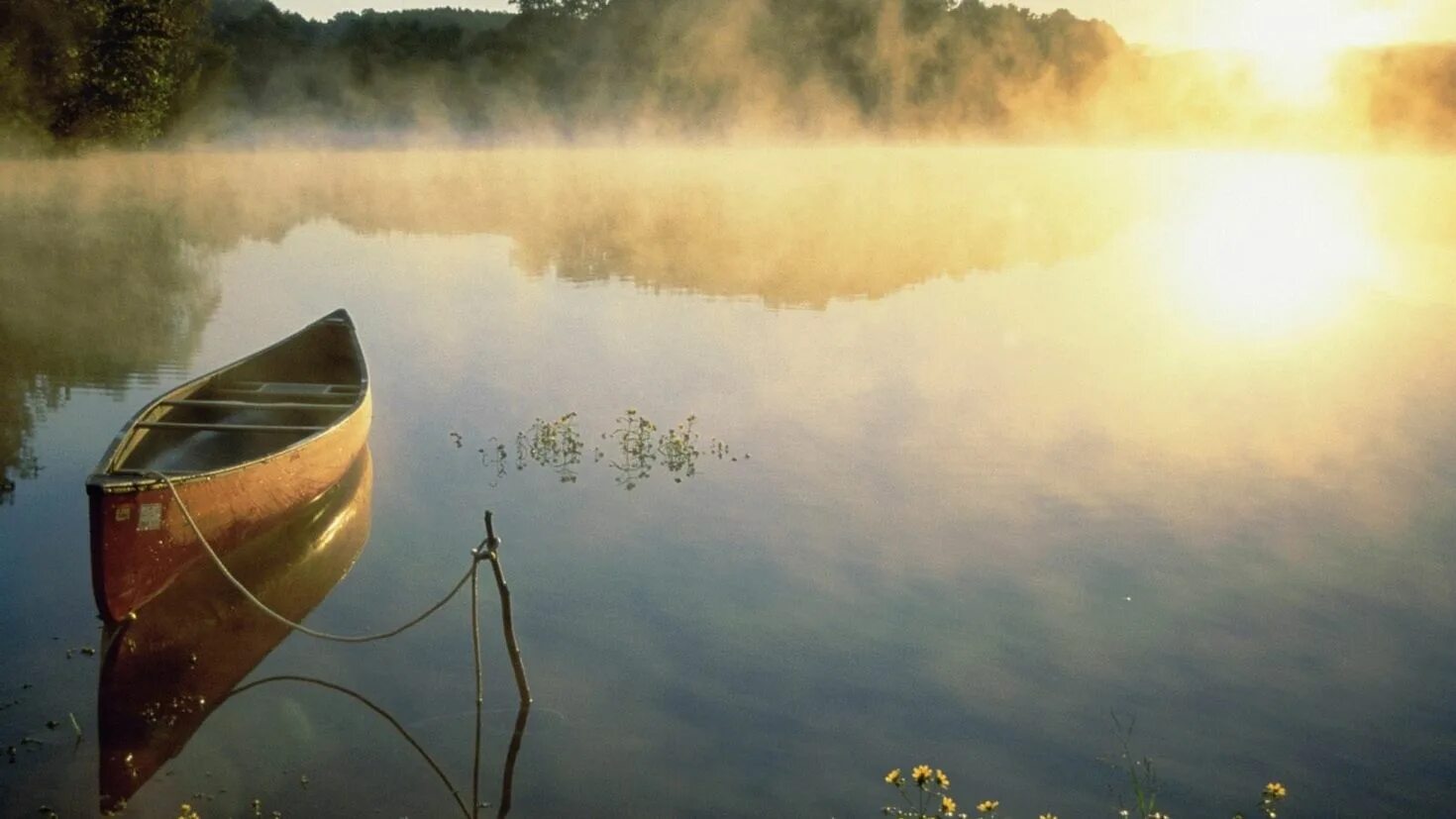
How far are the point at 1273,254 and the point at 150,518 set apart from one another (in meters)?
36.0

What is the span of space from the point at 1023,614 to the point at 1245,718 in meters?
2.12

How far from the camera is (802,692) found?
9219 mm

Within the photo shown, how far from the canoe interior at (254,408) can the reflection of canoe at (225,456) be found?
2cm

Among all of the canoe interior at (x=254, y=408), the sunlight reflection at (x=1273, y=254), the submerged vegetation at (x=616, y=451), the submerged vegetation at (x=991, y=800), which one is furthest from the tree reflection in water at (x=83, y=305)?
the sunlight reflection at (x=1273, y=254)

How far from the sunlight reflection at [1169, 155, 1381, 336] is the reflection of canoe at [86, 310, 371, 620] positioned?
59.4 ft

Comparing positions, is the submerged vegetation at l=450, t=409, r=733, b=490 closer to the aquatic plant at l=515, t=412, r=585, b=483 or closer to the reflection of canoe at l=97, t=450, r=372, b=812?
the aquatic plant at l=515, t=412, r=585, b=483

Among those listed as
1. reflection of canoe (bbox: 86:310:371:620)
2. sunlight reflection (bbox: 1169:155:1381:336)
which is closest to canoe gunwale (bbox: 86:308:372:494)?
reflection of canoe (bbox: 86:310:371:620)

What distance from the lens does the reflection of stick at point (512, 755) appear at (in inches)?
306

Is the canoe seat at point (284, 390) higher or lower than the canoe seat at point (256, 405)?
higher

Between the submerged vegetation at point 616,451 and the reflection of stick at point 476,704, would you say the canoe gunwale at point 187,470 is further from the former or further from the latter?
the reflection of stick at point 476,704

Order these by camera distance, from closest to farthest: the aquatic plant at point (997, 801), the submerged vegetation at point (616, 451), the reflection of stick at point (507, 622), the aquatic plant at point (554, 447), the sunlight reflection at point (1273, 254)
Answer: the aquatic plant at point (997, 801) < the reflection of stick at point (507, 622) < the submerged vegetation at point (616, 451) < the aquatic plant at point (554, 447) < the sunlight reflection at point (1273, 254)

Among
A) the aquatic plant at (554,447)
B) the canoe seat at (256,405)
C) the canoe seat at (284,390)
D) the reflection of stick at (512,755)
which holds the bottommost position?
the reflection of stick at (512,755)

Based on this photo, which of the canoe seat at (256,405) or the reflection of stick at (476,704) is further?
the canoe seat at (256,405)

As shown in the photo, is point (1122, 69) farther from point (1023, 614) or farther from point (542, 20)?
point (1023, 614)
